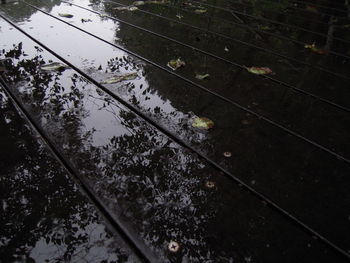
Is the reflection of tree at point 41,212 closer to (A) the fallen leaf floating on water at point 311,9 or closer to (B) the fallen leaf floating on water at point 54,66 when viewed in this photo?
(B) the fallen leaf floating on water at point 54,66

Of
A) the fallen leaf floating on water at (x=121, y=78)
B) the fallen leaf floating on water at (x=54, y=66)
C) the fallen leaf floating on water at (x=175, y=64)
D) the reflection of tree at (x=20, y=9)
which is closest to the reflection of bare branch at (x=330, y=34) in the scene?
the fallen leaf floating on water at (x=175, y=64)

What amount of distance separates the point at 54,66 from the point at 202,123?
55.3 inches

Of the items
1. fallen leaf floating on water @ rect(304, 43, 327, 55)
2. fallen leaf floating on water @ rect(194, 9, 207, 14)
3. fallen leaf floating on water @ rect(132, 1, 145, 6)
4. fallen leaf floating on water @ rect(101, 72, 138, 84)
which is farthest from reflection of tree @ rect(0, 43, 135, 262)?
fallen leaf floating on water @ rect(194, 9, 207, 14)

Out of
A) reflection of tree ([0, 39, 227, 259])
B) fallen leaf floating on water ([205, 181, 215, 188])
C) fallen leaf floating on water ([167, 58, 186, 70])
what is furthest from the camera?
fallen leaf floating on water ([167, 58, 186, 70])

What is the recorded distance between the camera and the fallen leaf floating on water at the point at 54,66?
2223mm

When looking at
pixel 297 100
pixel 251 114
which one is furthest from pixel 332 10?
pixel 251 114

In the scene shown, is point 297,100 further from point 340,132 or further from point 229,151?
point 229,151

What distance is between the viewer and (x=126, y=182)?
1354 mm

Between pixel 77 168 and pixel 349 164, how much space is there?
1.60m

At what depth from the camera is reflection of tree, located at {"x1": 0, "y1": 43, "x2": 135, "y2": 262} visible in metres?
1.05

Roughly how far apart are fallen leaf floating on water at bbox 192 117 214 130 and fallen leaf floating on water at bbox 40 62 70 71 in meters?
1.27

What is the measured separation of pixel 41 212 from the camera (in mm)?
1170

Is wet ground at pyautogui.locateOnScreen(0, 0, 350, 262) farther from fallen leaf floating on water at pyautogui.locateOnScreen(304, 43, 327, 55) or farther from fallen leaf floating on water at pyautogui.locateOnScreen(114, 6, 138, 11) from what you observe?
fallen leaf floating on water at pyautogui.locateOnScreen(114, 6, 138, 11)

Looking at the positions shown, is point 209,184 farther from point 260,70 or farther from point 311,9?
point 311,9
